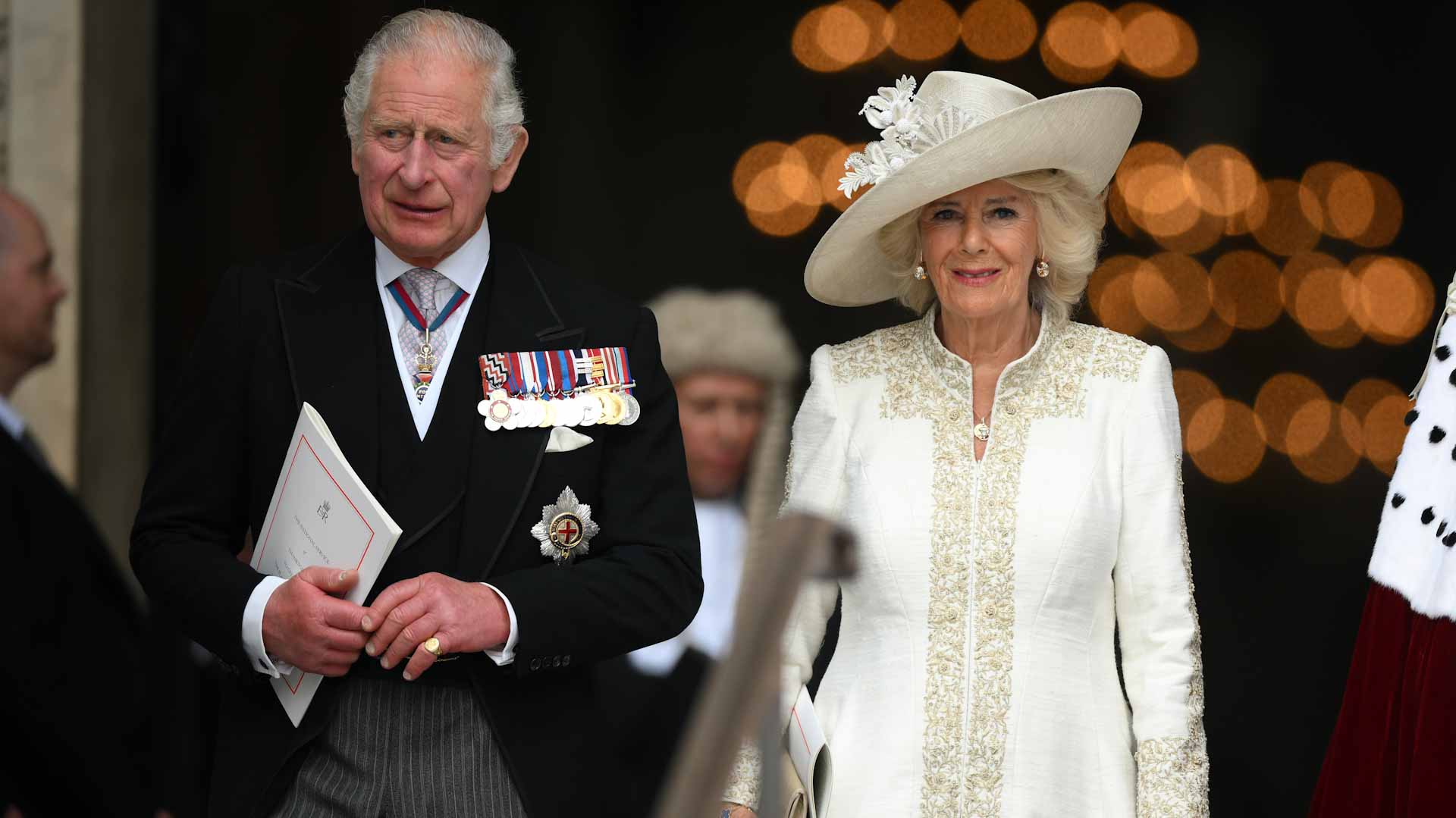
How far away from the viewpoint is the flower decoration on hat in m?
3.50

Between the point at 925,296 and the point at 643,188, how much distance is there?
2590 millimetres

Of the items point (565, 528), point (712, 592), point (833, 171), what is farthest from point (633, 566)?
point (833, 171)

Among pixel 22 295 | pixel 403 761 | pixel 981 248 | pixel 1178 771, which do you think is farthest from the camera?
pixel 981 248

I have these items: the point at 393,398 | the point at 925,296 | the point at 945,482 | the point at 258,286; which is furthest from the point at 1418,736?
the point at 258,286

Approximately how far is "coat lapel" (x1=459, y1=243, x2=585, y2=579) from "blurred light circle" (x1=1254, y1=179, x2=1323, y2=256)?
3.36 m

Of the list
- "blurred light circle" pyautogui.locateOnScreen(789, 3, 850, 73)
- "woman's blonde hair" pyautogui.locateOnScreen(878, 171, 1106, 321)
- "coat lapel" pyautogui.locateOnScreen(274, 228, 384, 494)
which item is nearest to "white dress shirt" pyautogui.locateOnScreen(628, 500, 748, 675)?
"woman's blonde hair" pyautogui.locateOnScreen(878, 171, 1106, 321)

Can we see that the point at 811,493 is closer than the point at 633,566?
No

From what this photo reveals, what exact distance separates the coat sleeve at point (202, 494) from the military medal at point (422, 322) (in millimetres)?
264

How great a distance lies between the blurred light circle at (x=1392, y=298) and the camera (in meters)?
5.65

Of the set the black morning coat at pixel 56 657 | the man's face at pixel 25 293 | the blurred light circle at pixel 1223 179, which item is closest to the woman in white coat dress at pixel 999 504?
the black morning coat at pixel 56 657

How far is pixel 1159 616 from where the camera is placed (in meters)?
3.26

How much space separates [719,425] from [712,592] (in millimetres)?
443

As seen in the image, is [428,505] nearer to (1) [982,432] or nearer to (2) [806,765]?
(2) [806,765]

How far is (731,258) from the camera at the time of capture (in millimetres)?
6168
